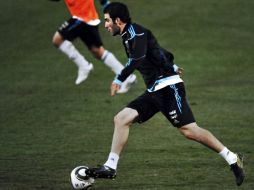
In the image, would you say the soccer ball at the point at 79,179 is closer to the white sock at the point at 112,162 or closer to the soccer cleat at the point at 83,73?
the white sock at the point at 112,162

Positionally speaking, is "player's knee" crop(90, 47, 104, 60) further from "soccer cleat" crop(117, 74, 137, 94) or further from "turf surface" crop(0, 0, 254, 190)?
"soccer cleat" crop(117, 74, 137, 94)

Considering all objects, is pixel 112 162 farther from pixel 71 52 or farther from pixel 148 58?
pixel 71 52

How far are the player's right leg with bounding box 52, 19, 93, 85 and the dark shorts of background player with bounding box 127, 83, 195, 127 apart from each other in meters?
6.63

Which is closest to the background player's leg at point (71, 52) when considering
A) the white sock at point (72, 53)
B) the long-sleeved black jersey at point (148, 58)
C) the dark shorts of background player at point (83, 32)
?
the white sock at point (72, 53)

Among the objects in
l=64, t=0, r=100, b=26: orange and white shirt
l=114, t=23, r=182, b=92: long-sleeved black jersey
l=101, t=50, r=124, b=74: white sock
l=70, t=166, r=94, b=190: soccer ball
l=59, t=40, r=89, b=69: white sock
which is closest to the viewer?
l=70, t=166, r=94, b=190: soccer ball

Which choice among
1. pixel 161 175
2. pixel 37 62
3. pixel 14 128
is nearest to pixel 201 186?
pixel 161 175

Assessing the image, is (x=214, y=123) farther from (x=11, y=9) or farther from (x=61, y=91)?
(x=11, y=9)

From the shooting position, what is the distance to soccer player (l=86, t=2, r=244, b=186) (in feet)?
A: 31.7

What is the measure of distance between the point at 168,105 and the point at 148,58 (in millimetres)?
617

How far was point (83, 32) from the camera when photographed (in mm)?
16406

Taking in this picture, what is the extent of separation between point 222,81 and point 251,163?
6.14 meters

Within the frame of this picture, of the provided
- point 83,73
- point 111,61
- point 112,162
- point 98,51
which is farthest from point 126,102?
point 112,162

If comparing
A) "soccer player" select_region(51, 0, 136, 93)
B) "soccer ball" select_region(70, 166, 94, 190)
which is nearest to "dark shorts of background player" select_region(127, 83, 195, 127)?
"soccer ball" select_region(70, 166, 94, 190)

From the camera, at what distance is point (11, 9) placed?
2347 centimetres
